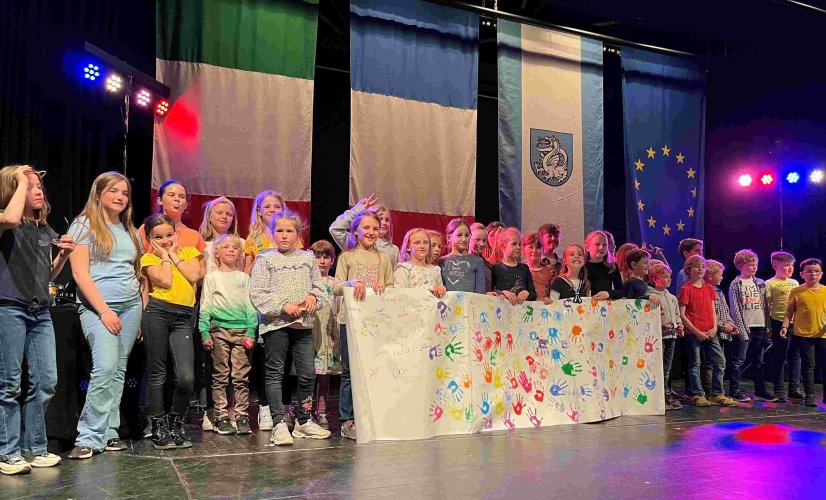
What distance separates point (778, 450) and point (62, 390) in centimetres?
416

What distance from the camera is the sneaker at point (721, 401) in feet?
21.2

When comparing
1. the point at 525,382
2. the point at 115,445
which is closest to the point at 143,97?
the point at 115,445

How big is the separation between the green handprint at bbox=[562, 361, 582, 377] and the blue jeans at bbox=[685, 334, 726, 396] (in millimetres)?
1748

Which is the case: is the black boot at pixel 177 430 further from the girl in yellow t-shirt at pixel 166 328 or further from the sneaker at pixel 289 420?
the sneaker at pixel 289 420

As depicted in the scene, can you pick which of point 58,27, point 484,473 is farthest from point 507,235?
point 58,27

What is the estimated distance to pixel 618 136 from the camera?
9023 mm

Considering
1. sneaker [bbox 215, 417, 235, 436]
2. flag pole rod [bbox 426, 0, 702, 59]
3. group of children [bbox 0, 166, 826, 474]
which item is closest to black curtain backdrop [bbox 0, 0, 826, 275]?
flag pole rod [bbox 426, 0, 702, 59]

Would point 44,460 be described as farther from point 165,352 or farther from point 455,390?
point 455,390

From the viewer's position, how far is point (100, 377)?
4094mm

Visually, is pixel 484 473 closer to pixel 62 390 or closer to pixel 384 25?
pixel 62 390

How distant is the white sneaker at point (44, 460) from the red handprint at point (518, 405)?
2.81 meters

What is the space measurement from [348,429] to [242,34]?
3.65 m

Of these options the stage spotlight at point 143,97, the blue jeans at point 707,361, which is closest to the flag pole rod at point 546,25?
the stage spotlight at point 143,97

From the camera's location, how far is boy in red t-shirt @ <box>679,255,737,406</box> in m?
6.53
